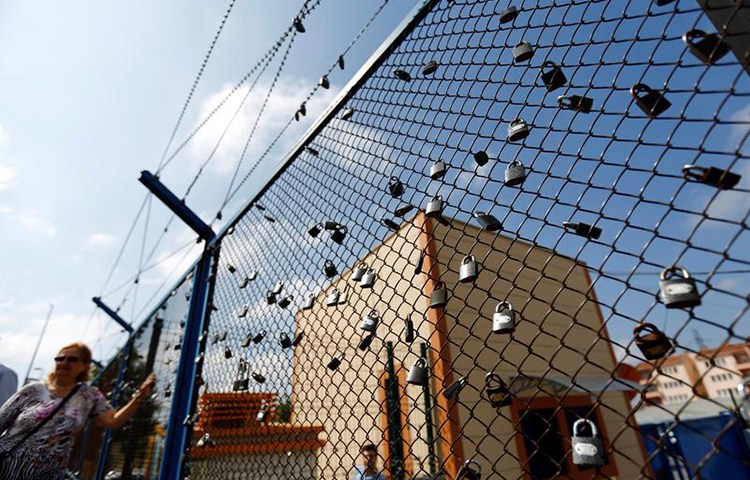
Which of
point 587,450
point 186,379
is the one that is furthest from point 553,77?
point 186,379

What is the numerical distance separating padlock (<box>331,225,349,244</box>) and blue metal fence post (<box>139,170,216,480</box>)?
68.6 inches

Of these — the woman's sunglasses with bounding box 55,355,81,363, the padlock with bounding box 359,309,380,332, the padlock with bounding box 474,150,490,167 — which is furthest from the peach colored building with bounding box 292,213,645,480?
the padlock with bounding box 474,150,490,167

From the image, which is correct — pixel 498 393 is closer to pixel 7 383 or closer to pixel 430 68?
pixel 430 68

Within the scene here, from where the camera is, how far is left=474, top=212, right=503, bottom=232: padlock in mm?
1329

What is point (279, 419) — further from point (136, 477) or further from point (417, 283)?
point (417, 283)

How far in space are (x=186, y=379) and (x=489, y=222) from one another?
2.74 m

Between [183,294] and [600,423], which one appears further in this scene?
[600,423]

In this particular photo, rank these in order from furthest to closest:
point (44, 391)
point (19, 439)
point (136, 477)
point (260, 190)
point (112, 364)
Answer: point (112, 364), point (136, 477), point (260, 190), point (44, 391), point (19, 439)

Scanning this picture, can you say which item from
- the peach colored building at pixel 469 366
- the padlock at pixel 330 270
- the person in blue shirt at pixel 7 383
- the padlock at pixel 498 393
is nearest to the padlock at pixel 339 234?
the padlock at pixel 330 270

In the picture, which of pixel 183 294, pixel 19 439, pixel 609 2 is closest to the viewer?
pixel 609 2

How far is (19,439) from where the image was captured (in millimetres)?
2463

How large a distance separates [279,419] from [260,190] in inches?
60.9

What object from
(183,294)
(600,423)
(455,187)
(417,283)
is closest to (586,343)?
(600,423)

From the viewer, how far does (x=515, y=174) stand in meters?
1.30
